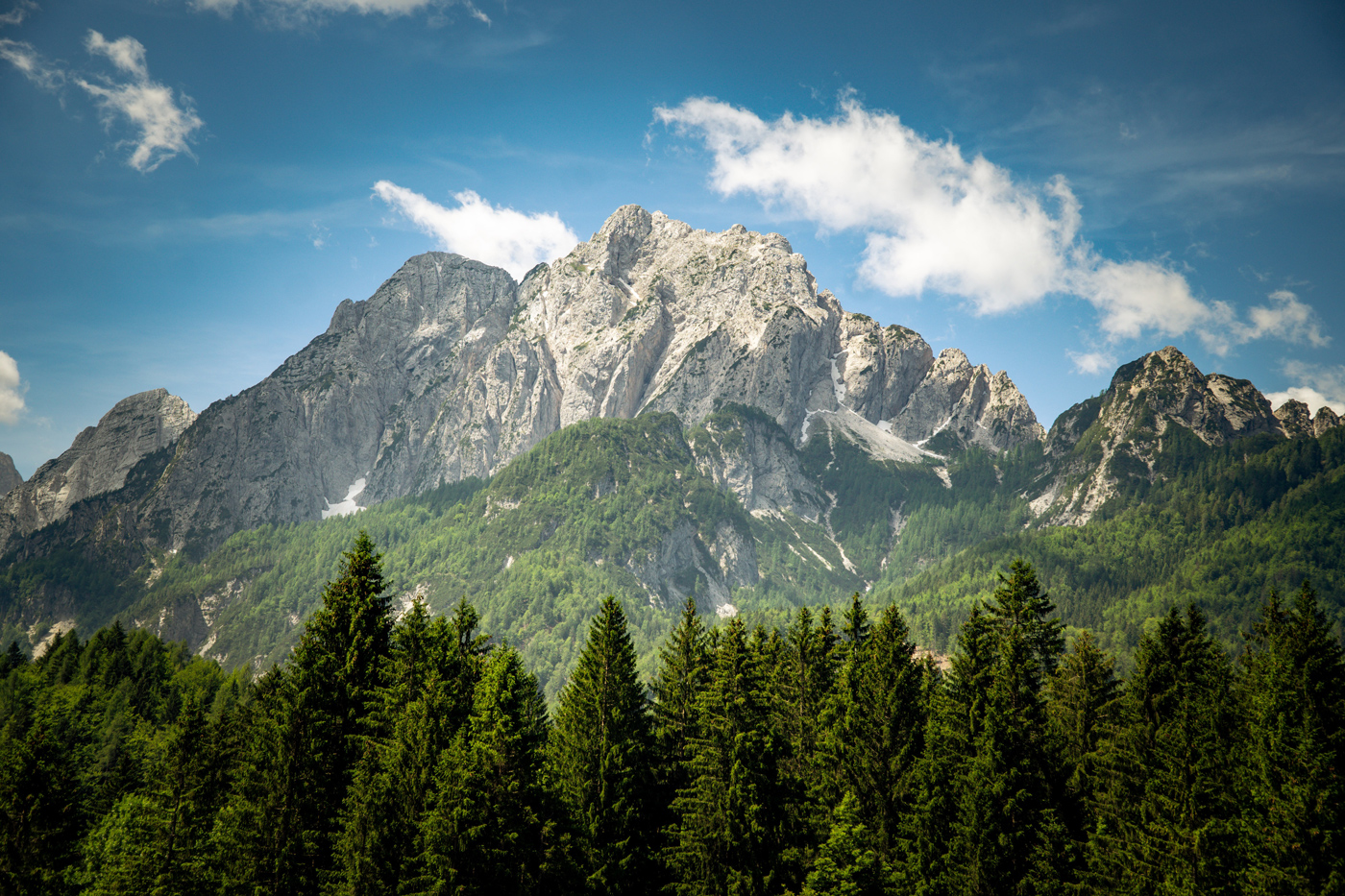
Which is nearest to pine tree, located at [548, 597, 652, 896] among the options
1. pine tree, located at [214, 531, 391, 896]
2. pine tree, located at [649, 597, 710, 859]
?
pine tree, located at [649, 597, 710, 859]

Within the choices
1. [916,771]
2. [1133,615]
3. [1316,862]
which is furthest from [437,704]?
[1133,615]

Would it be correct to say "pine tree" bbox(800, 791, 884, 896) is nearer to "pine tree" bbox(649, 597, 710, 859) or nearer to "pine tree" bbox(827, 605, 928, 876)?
"pine tree" bbox(827, 605, 928, 876)

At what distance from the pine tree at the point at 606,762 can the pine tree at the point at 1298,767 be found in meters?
26.2

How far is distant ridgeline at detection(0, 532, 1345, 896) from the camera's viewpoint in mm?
34875

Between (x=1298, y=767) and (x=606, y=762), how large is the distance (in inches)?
1180

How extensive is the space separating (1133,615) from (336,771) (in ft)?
670

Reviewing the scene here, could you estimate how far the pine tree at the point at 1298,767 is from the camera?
1287 inches

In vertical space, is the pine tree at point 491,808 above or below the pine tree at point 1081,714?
below

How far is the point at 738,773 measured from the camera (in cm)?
4038

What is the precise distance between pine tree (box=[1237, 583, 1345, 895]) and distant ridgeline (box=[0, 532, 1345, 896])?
0.11m

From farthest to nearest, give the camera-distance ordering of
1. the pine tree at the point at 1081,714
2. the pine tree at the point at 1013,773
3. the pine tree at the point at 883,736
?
1. the pine tree at the point at 883,736
2. the pine tree at the point at 1081,714
3. the pine tree at the point at 1013,773

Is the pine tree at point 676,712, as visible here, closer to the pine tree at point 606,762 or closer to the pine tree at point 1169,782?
the pine tree at point 606,762

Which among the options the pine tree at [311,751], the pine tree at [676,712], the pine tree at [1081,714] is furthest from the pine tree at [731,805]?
the pine tree at [311,751]

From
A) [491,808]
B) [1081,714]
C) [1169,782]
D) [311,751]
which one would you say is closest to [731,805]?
[491,808]
